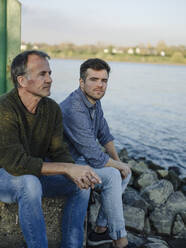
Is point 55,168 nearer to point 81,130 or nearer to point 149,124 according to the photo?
point 81,130

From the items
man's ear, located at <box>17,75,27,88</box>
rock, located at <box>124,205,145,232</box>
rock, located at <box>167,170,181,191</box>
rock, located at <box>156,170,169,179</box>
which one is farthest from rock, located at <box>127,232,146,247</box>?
rock, located at <box>156,170,169,179</box>

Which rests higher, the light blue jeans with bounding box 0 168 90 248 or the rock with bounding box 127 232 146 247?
the light blue jeans with bounding box 0 168 90 248

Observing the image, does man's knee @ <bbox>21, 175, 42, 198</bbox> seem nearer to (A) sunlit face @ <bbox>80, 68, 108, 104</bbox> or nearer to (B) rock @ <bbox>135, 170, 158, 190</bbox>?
(A) sunlit face @ <bbox>80, 68, 108, 104</bbox>

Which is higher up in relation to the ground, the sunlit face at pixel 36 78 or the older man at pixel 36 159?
the sunlit face at pixel 36 78

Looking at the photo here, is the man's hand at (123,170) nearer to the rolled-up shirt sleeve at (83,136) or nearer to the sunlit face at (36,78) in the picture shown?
the rolled-up shirt sleeve at (83,136)

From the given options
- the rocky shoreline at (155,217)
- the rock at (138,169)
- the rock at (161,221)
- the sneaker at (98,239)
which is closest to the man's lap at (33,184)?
the sneaker at (98,239)

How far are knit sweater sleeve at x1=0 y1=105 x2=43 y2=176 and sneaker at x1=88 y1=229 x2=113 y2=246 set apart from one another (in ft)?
3.79

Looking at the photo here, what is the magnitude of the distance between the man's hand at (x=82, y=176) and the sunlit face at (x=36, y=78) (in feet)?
2.20

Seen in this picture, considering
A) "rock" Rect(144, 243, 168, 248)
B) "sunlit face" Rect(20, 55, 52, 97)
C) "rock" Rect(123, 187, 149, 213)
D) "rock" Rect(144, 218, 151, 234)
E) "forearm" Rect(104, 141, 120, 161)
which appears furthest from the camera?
"rock" Rect(123, 187, 149, 213)

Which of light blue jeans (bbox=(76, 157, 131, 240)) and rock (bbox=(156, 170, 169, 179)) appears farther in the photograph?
rock (bbox=(156, 170, 169, 179))

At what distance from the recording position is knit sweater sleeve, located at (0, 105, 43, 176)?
2547 mm

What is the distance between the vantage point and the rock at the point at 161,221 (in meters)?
4.46

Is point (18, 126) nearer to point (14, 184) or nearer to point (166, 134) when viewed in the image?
point (14, 184)

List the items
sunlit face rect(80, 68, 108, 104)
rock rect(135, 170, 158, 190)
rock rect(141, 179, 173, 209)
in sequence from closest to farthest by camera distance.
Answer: sunlit face rect(80, 68, 108, 104), rock rect(141, 179, 173, 209), rock rect(135, 170, 158, 190)
